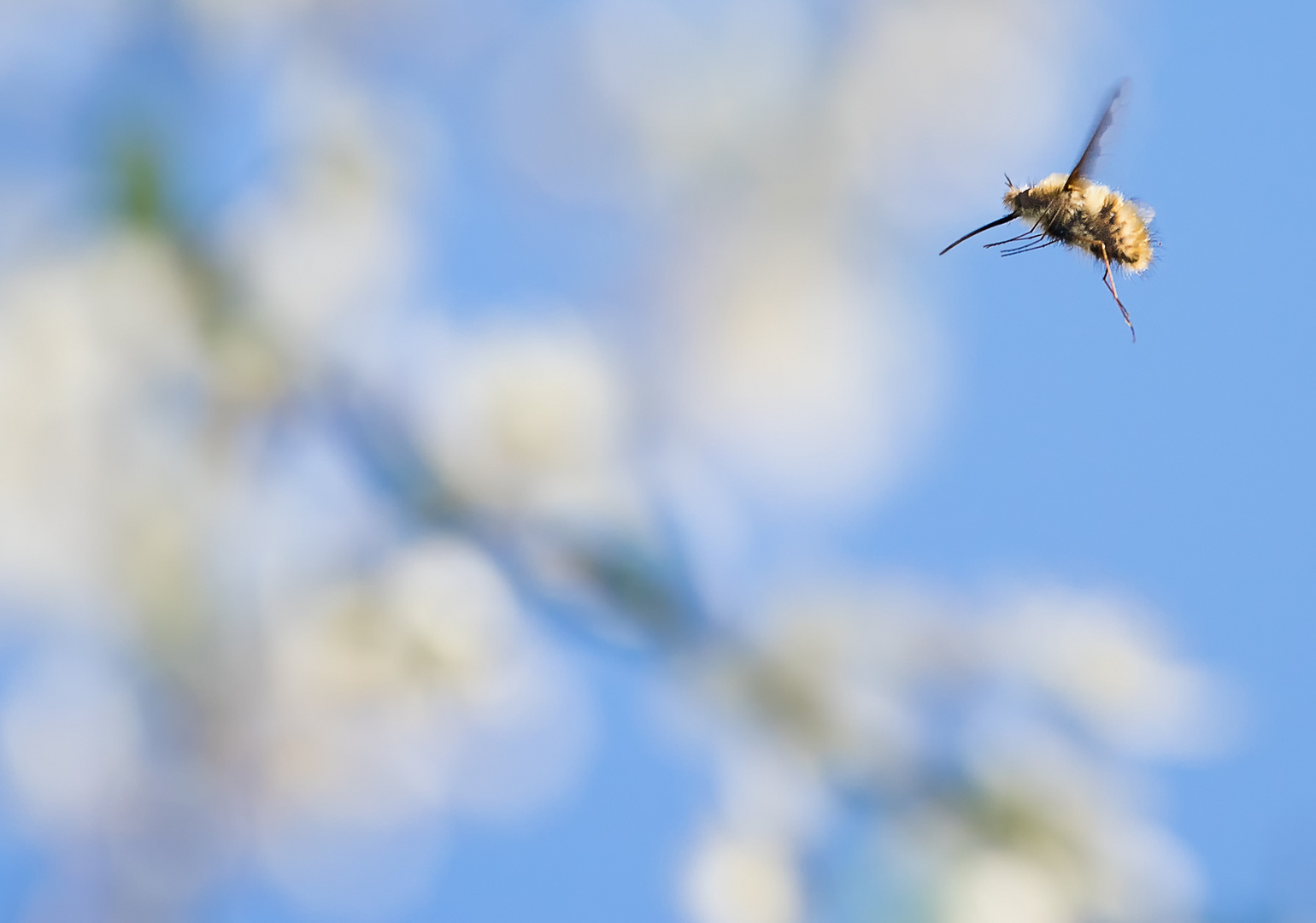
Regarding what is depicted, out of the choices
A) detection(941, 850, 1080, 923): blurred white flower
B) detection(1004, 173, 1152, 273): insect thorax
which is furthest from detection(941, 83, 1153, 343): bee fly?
detection(941, 850, 1080, 923): blurred white flower

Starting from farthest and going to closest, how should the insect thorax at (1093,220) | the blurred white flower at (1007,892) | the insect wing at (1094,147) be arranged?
the blurred white flower at (1007,892)
the insect thorax at (1093,220)
the insect wing at (1094,147)

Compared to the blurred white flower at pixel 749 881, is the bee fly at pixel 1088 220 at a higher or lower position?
higher

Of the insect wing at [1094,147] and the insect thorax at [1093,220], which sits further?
the insect thorax at [1093,220]

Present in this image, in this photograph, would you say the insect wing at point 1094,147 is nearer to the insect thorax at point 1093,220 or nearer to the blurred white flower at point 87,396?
the insect thorax at point 1093,220

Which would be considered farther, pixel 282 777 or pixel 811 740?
pixel 282 777

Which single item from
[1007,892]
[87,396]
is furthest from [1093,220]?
[87,396]

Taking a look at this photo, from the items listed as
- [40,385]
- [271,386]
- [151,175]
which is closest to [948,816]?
[271,386]

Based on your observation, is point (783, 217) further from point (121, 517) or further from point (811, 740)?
point (121, 517)

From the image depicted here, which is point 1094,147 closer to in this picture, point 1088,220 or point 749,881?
point 1088,220

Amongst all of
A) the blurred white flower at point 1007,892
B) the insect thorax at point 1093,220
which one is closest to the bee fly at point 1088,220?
the insect thorax at point 1093,220
